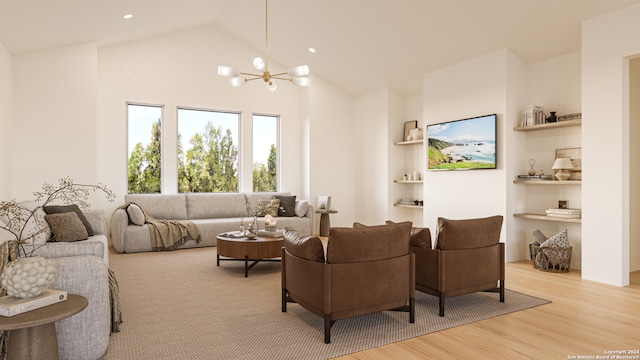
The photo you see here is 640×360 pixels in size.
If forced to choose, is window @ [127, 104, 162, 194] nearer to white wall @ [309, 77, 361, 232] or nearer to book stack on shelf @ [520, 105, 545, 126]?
white wall @ [309, 77, 361, 232]

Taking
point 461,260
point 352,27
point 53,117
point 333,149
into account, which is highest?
point 352,27

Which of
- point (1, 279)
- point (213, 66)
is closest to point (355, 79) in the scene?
point (213, 66)

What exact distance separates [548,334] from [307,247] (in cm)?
187

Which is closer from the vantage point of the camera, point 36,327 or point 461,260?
point 36,327

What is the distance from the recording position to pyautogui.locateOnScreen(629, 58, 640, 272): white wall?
520 cm

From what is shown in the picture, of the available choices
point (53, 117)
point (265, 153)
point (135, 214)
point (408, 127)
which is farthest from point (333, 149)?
point (53, 117)

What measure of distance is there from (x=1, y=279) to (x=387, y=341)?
2343 millimetres

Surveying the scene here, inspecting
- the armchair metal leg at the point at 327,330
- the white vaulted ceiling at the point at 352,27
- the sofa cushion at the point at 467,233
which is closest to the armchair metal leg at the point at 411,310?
the sofa cushion at the point at 467,233

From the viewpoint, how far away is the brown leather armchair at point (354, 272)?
2.98 metres

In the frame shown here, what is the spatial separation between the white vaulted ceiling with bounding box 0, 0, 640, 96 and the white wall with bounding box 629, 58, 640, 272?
817mm

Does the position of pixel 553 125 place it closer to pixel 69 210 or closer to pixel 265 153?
pixel 265 153

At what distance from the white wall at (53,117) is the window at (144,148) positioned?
104 cm

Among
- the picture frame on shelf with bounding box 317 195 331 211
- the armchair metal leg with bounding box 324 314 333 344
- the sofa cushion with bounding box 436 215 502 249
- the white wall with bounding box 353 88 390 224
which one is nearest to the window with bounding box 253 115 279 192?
the picture frame on shelf with bounding box 317 195 331 211

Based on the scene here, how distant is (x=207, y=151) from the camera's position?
8.10 meters
